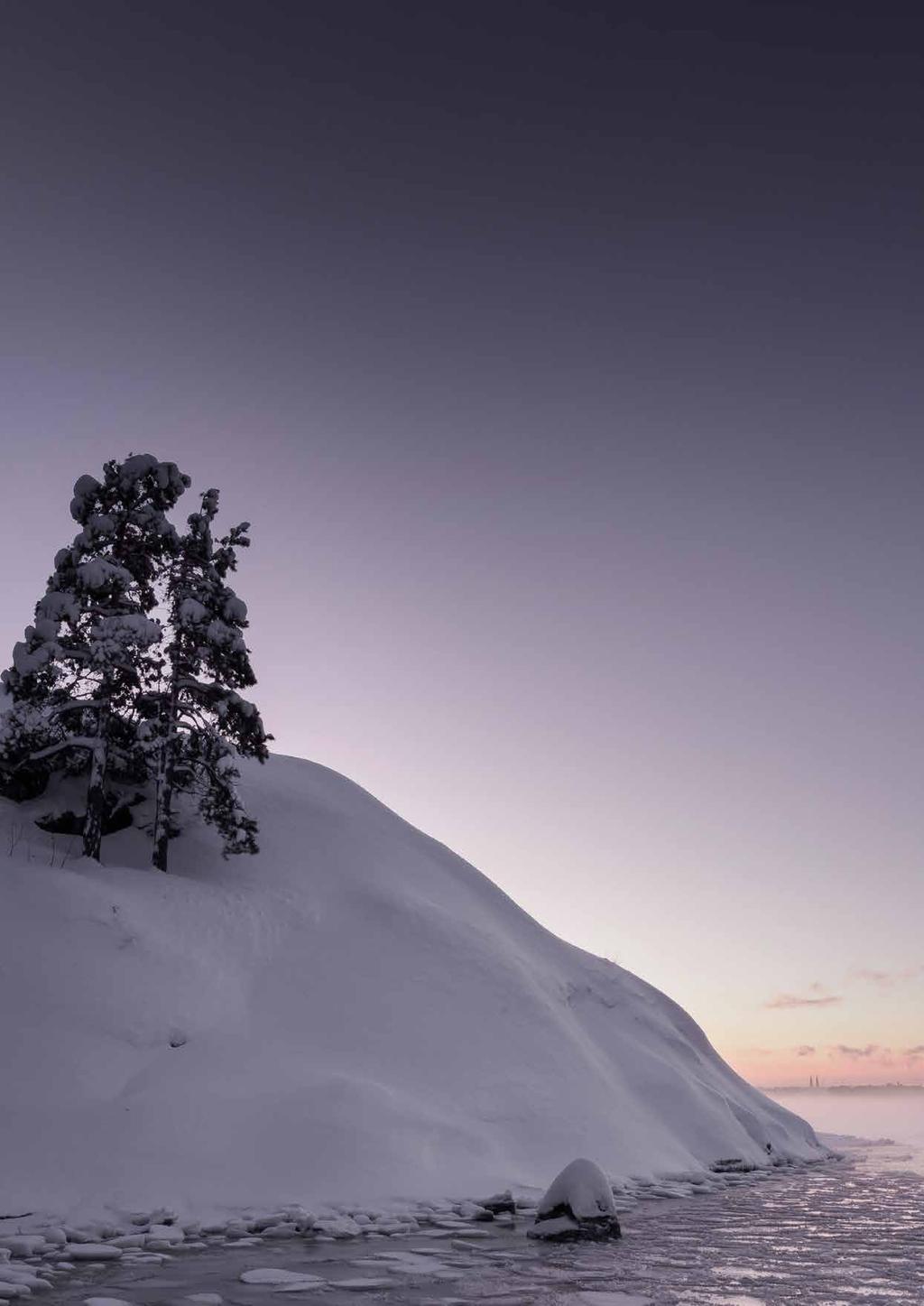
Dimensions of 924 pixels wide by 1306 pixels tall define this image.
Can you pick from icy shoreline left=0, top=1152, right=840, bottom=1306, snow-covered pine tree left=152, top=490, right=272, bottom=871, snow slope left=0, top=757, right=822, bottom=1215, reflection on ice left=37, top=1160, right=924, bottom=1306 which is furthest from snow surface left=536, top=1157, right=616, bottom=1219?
snow-covered pine tree left=152, top=490, right=272, bottom=871

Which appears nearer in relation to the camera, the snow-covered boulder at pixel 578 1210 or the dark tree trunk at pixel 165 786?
the snow-covered boulder at pixel 578 1210

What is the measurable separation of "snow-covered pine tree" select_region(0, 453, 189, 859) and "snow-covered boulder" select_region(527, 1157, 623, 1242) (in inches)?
560

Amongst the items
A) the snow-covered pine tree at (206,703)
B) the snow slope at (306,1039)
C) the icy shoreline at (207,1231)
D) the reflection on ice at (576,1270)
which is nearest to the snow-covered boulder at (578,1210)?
the reflection on ice at (576,1270)

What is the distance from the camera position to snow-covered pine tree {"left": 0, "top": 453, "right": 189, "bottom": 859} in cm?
2358

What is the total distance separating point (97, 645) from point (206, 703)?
3370 millimetres

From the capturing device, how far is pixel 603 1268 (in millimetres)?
10305

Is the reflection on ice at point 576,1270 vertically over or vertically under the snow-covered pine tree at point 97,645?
under

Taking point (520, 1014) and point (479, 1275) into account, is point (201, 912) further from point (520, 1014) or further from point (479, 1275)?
point (479, 1275)

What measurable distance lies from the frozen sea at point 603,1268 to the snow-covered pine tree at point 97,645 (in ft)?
46.7

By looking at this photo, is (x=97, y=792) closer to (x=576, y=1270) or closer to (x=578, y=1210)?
(x=578, y=1210)

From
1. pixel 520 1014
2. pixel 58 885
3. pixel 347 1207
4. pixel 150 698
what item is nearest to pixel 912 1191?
pixel 520 1014

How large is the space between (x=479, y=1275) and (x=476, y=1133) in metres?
7.82

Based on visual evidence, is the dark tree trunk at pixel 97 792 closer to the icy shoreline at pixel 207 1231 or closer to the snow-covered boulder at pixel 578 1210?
the icy shoreline at pixel 207 1231

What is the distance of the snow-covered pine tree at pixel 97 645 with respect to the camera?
23.6m
